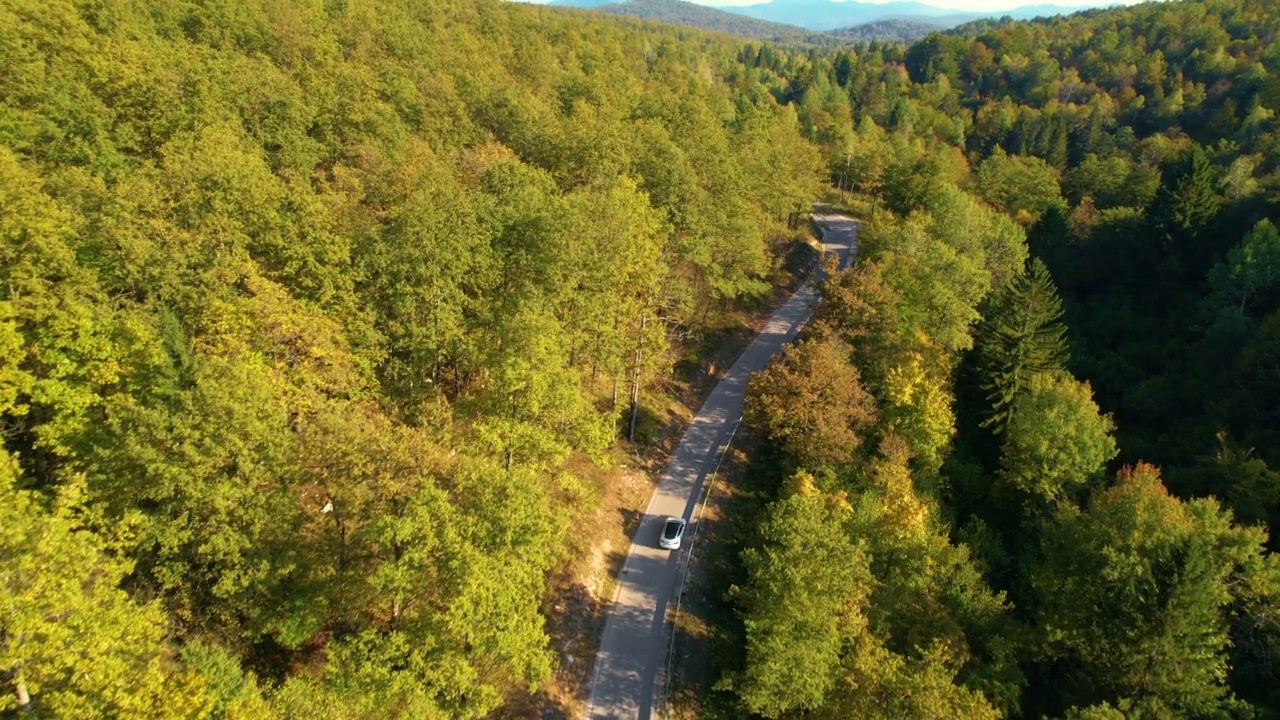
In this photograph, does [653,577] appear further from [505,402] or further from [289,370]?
[289,370]

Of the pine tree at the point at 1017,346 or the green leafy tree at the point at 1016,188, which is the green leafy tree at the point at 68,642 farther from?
the green leafy tree at the point at 1016,188

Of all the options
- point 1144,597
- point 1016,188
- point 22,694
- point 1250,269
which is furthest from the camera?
point 1016,188

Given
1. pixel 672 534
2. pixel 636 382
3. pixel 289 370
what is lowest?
pixel 672 534

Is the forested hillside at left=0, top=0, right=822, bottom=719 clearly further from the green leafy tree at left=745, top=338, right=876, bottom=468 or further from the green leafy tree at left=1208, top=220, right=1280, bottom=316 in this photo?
the green leafy tree at left=1208, top=220, right=1280, bottom=316

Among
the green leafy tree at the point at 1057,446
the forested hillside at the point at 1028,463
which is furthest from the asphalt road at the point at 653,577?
the green leafy tree at the point at 1057,446

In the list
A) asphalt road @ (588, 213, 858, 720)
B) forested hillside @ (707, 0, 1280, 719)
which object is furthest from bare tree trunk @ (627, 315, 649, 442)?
forested hillside @ (707, 0, 1280, 719)

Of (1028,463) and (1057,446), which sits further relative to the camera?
(1028,463)

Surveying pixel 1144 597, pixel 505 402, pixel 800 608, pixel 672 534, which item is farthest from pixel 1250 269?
pixel 505 402
